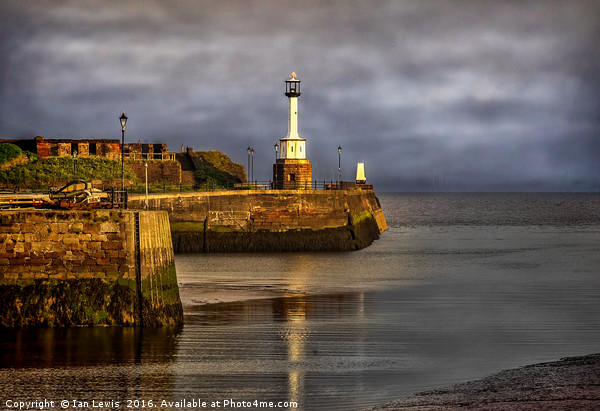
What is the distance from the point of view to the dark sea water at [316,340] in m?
16.6

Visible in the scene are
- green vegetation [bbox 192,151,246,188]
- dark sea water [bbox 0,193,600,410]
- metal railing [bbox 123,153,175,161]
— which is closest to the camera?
dark sea water [bbox 0,193,600,410]

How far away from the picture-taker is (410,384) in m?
17.0

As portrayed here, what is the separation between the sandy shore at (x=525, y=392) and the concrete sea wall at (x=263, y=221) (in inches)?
1072

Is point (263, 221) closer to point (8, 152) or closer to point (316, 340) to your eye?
point (8, 152)

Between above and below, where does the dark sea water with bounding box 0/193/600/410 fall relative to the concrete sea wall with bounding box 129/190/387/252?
below

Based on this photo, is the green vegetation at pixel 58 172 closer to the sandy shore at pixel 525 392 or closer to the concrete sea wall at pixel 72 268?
the concrete sea wall at pixel 72 268

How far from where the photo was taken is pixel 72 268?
2066 cm

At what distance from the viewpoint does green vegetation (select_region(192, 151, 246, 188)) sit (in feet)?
204

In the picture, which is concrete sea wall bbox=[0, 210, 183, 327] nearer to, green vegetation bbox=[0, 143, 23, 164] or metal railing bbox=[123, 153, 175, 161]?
green vegetation bbox=[0, 143, 23, 164]

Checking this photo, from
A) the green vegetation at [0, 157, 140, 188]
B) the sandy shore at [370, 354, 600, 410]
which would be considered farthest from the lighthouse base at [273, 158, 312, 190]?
the sandy shore at [370, 354, 600, 410]

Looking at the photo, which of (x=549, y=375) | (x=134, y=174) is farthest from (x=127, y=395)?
(x=134, y=174)

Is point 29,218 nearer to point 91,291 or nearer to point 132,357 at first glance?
point 91,291

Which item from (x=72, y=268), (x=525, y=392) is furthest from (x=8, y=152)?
(x=525, y=392)

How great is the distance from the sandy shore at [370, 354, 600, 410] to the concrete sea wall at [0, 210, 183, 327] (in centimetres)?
782
